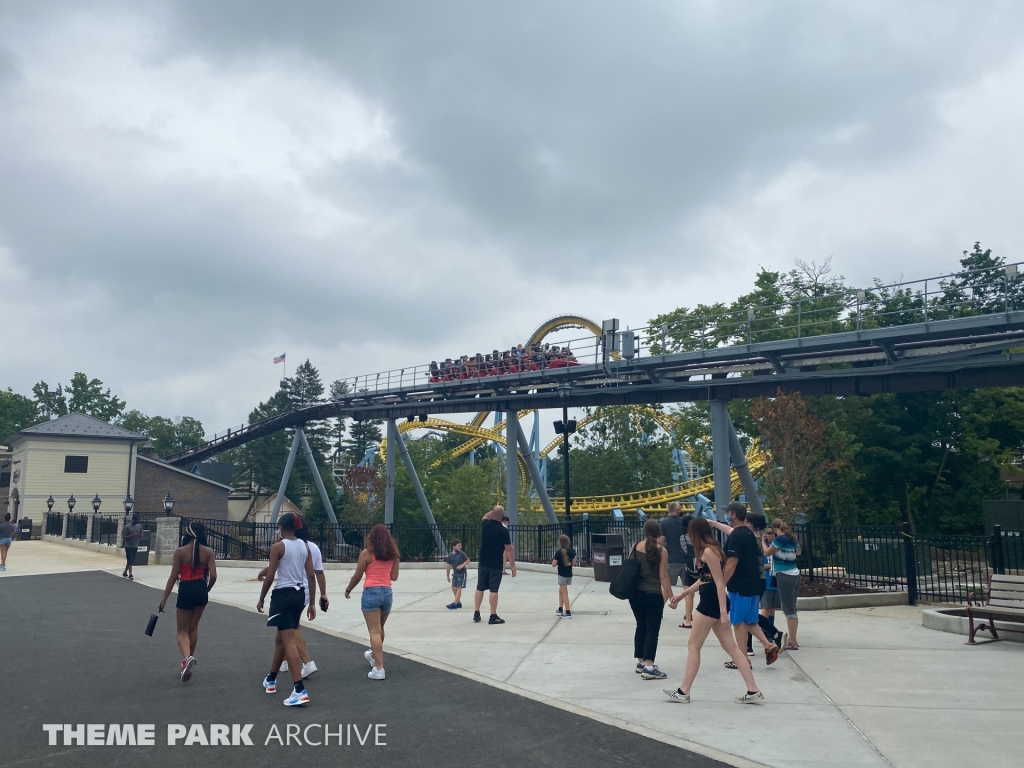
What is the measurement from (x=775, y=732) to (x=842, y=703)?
1275mm

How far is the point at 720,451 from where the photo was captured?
25.9 metres

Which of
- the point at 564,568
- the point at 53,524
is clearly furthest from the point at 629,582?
the point at 53,524

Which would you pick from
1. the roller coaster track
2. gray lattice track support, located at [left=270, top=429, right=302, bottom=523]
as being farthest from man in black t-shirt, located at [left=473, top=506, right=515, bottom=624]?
gray lattice track support, located at [left=270, top=429, right=302, bottom=523]

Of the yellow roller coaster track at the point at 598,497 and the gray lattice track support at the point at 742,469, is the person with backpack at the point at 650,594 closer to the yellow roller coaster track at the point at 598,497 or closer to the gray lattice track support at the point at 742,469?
the gray lattice track support at the point at 742,469

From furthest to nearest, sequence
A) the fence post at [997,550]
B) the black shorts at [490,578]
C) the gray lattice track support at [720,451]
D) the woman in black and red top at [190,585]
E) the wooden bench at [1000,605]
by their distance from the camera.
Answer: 1. the gray lattice track support at [720,451]
2. the fence post at [997,550]
3. the black shorts at [490,578]
4. the wooden bench at [1000,605]
5. the woman in black and red top at [190,585]

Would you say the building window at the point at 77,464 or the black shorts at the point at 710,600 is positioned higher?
the building window at the point at 77,464

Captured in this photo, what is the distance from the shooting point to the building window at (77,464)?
44.4 metres

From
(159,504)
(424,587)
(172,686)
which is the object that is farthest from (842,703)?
(159,504)

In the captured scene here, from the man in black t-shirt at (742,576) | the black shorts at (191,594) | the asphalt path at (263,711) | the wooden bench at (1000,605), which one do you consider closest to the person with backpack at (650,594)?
the man in black t-shirt at (742,576)

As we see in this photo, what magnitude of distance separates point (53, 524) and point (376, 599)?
1458 inches

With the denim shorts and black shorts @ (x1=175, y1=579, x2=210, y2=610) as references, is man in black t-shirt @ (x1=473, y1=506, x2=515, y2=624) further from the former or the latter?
black shorts @ (x1=175, y1=579, x2=210, y2=610)

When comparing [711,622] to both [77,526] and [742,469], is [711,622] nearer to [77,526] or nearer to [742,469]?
[742,469]

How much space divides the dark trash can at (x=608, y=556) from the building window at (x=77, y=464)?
39.0 m

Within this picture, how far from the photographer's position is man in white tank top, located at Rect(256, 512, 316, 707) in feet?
22.1
